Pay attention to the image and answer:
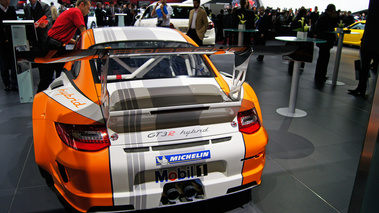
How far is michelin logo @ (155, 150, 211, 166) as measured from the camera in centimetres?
185

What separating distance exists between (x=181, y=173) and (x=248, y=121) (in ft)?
2.05

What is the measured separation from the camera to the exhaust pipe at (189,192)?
6.36 feet

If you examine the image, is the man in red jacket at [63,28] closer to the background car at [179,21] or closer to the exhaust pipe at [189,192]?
the exhaust pipe at [189,192]

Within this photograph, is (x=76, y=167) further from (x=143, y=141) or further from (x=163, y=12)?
(x=163, y=12)

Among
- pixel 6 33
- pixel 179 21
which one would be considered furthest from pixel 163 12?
pixel 6 33

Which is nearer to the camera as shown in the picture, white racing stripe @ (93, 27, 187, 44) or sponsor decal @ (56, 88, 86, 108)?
sponsor decal @ (56, 88, 86, 108)

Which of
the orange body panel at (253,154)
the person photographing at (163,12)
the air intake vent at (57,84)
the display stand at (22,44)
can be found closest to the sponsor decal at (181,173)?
the orange body panel at (253,154)

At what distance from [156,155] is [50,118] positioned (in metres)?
0.83

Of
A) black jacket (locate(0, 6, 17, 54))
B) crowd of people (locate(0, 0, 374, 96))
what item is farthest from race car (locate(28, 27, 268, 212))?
black jacket (locate(0, 6, 17, 54))

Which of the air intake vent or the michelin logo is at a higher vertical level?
the air intake vent

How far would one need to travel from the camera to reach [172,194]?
6.25ft

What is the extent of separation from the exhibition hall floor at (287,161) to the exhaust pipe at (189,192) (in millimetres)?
380

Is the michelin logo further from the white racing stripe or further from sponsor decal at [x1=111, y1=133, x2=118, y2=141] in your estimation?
the white racing stripe

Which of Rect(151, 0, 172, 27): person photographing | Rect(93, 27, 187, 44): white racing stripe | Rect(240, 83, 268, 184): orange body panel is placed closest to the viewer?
Rect(240, 83, 268, 184): orange body panel
